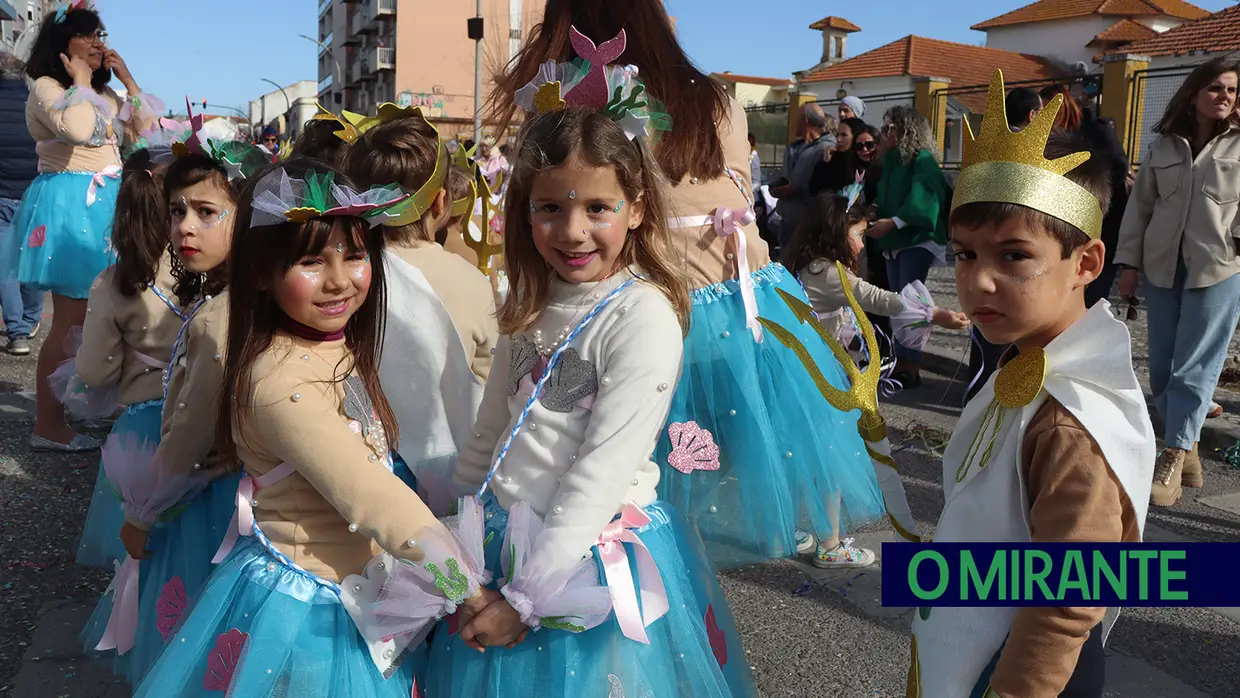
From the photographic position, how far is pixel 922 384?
23.7 feet

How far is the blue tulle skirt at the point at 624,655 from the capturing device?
1.92 metres

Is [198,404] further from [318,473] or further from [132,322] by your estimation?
[132,322]

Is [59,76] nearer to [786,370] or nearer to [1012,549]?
[786,370]

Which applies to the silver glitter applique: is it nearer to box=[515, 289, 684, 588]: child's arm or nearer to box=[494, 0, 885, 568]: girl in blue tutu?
box=[515, 289, 684, 588]: child's arm

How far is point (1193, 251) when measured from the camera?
4.66 m

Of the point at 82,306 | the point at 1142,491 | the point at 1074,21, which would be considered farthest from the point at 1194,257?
the point at 1074,21

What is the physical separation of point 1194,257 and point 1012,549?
3.77 meters

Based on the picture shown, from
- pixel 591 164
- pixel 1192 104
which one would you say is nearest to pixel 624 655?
pixel 591 164

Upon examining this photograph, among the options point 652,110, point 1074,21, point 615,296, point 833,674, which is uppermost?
point 1074,21

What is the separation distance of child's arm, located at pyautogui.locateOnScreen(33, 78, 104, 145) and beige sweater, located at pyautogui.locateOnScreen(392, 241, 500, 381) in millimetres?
3508

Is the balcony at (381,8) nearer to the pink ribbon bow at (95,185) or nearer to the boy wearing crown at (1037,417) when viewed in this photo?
the pink ribbon bow at (95,185)

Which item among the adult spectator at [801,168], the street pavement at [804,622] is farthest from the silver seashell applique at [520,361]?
the adult spectator at [801,168]

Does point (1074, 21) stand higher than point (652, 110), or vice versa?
point (1074, 21)

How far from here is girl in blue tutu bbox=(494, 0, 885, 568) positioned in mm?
2863
